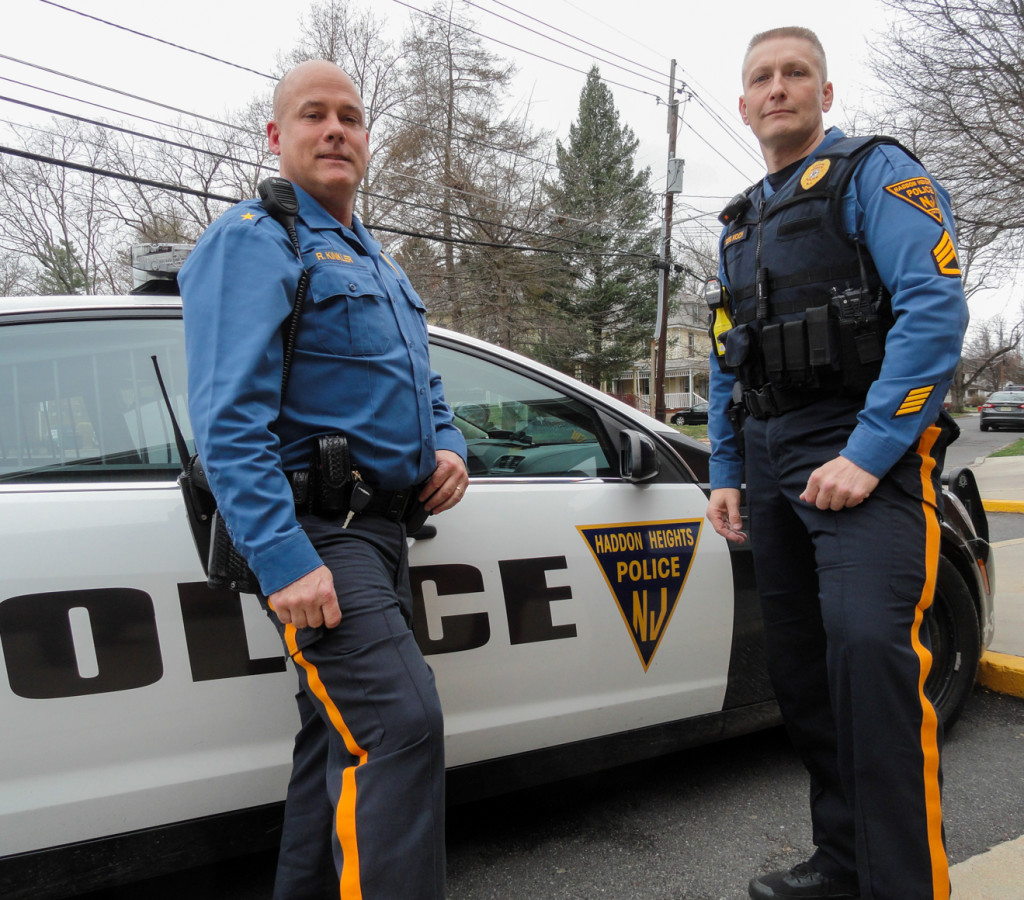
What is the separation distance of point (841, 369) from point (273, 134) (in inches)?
49.6

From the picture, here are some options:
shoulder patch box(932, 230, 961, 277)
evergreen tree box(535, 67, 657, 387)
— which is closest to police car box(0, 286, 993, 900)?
shoulder patch box(932, 230, 961, 277)

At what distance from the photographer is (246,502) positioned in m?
1.22

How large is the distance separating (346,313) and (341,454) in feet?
0.84

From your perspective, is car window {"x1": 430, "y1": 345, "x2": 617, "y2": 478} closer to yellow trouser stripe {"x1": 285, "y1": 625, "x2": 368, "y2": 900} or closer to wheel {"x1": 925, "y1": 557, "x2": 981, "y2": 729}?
yellow trouser stripe {"x1": 285, "y1": 625, "x2": 368, "y2": 900}

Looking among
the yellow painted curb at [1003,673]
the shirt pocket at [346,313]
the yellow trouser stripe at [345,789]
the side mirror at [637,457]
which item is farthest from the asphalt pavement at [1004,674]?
the shirt pocket at [346,313]

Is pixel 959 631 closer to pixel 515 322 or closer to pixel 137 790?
pixel 137 790

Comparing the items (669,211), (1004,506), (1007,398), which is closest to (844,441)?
(1004,506)

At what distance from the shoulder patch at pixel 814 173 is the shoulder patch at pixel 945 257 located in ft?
0.90

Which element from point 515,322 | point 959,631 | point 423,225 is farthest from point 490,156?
point 959,631

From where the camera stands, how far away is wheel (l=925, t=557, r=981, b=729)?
2.45 meters

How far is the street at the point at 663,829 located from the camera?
200 centimetres

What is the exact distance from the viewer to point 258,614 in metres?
1.68

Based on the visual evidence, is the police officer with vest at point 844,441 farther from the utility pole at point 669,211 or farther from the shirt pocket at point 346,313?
the utility pole at point 669,211

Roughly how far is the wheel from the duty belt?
1.08 meters
